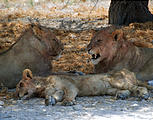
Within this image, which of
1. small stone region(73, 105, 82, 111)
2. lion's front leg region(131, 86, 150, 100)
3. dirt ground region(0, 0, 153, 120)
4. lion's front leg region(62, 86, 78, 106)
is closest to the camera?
dirt ground region(0, 0, 153, 120)

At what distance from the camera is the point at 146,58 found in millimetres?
6453

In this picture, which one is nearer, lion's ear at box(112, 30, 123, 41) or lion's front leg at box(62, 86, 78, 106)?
lion's front leg at box(62, 86, 78, 106)

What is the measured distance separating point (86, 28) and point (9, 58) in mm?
5388

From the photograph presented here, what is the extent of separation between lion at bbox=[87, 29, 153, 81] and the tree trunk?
459 centimetres

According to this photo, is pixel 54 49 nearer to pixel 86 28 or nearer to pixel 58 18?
pixel 86 28

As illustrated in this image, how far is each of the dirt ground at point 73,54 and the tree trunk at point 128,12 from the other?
0.49m

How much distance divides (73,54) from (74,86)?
352 centimetres

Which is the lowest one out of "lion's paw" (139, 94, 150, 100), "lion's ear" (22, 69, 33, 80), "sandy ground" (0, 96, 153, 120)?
"sandy ground" (0, 96, 153, 120)

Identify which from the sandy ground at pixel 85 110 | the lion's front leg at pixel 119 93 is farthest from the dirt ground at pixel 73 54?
the lion's front leg at pixel 119 93

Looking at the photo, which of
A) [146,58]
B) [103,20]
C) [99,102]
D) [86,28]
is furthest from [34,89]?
[103,20]

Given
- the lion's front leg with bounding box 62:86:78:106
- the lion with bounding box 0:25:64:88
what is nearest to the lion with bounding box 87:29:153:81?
the lion with bounding box 0:25:64:88

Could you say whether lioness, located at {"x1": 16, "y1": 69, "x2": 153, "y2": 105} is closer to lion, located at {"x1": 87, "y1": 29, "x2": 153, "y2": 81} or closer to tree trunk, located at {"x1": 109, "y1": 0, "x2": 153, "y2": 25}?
lion, located at {"x1": 87, "y1": 29, "x2": 153, "y2": 81}

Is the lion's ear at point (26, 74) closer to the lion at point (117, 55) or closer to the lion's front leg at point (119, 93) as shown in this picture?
the lion's front leg at point (119, 93)

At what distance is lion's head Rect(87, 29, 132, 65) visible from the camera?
599cm
